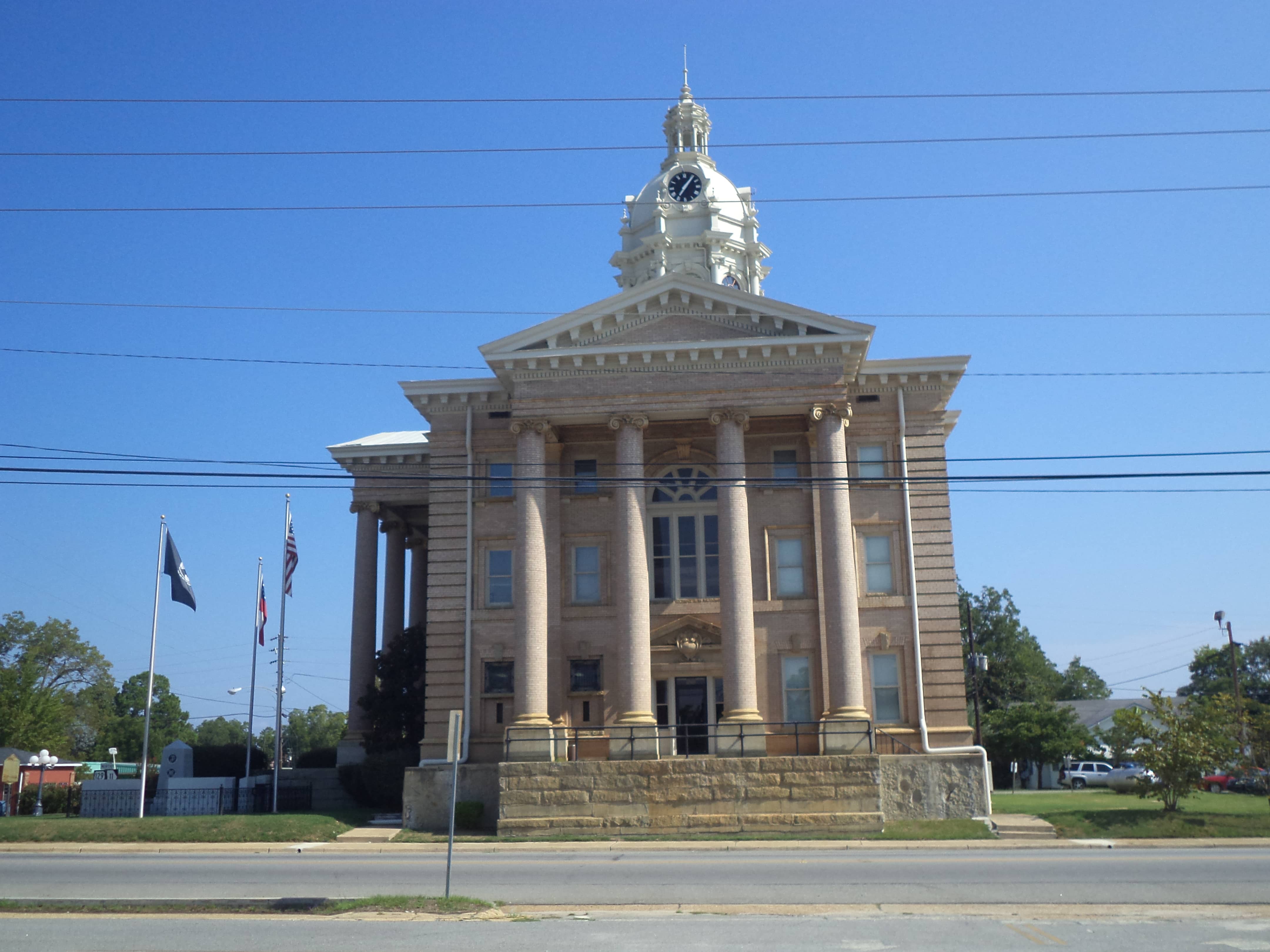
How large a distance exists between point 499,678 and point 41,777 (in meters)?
17.9

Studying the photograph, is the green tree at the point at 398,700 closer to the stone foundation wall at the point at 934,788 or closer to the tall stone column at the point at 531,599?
the tall stone column at the point at 531,599

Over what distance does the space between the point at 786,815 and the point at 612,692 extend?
745 centimetres

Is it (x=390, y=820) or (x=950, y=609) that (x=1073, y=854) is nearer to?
(x=950, y=609)

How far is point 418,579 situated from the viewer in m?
46.7

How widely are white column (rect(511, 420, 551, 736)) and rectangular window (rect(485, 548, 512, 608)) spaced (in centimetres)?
176

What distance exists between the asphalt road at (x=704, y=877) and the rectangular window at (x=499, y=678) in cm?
1061

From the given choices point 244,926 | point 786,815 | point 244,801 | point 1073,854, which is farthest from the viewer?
point 244,801

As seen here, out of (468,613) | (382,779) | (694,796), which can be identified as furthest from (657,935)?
(382,779)

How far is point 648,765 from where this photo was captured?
3153 cm

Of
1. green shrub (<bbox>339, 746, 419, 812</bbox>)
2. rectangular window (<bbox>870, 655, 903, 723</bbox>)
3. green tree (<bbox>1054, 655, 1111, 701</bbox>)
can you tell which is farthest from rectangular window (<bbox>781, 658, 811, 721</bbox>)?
green tree (<bbox>1054, 655, 1111, 701</bbox>)

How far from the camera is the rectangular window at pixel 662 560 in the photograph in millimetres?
36625

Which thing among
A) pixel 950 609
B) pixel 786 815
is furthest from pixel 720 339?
pixel 786 815

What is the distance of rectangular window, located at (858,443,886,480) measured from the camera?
36.3 metres

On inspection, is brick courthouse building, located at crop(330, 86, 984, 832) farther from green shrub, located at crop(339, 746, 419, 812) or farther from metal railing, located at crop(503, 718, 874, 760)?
green shrub, located at crop(339, 746, 419, 812)
